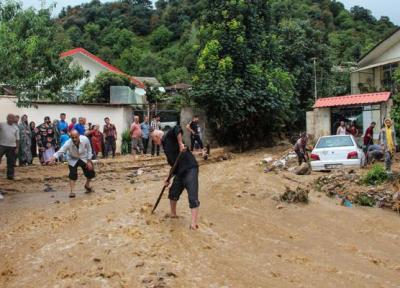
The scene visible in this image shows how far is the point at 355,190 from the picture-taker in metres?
13.5

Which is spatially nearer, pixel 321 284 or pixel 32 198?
pixel 321 284

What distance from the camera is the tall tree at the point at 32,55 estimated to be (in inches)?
527

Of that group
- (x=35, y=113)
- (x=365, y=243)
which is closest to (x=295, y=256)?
(x=365, y=243)

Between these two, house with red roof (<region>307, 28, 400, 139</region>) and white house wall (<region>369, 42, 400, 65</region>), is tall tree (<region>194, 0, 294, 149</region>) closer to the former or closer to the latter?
house with red roof (<region>307, 28, 400, 139</region>)

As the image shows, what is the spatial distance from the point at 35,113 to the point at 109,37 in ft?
180

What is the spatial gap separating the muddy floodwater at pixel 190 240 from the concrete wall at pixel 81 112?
24.3ft

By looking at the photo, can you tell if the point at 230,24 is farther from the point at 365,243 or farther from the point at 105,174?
the point at 365,243

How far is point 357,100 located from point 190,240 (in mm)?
18161

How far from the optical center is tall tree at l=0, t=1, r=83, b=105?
527 inches

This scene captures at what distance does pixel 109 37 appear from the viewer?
74.3 meters

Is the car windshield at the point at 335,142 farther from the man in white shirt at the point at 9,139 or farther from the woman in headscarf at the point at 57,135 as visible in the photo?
the man in white shirt at the point at 9,139

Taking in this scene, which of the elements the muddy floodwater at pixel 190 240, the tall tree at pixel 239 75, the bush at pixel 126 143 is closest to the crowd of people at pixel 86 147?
the muddy floodwater at pixel 190 240

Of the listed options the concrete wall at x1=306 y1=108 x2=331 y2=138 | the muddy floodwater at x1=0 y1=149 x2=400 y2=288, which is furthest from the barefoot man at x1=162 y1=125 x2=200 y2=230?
the concrete wall at x1=306 y1=108 x2=331 y2=138

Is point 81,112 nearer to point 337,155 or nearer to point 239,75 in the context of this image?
point 239,75
